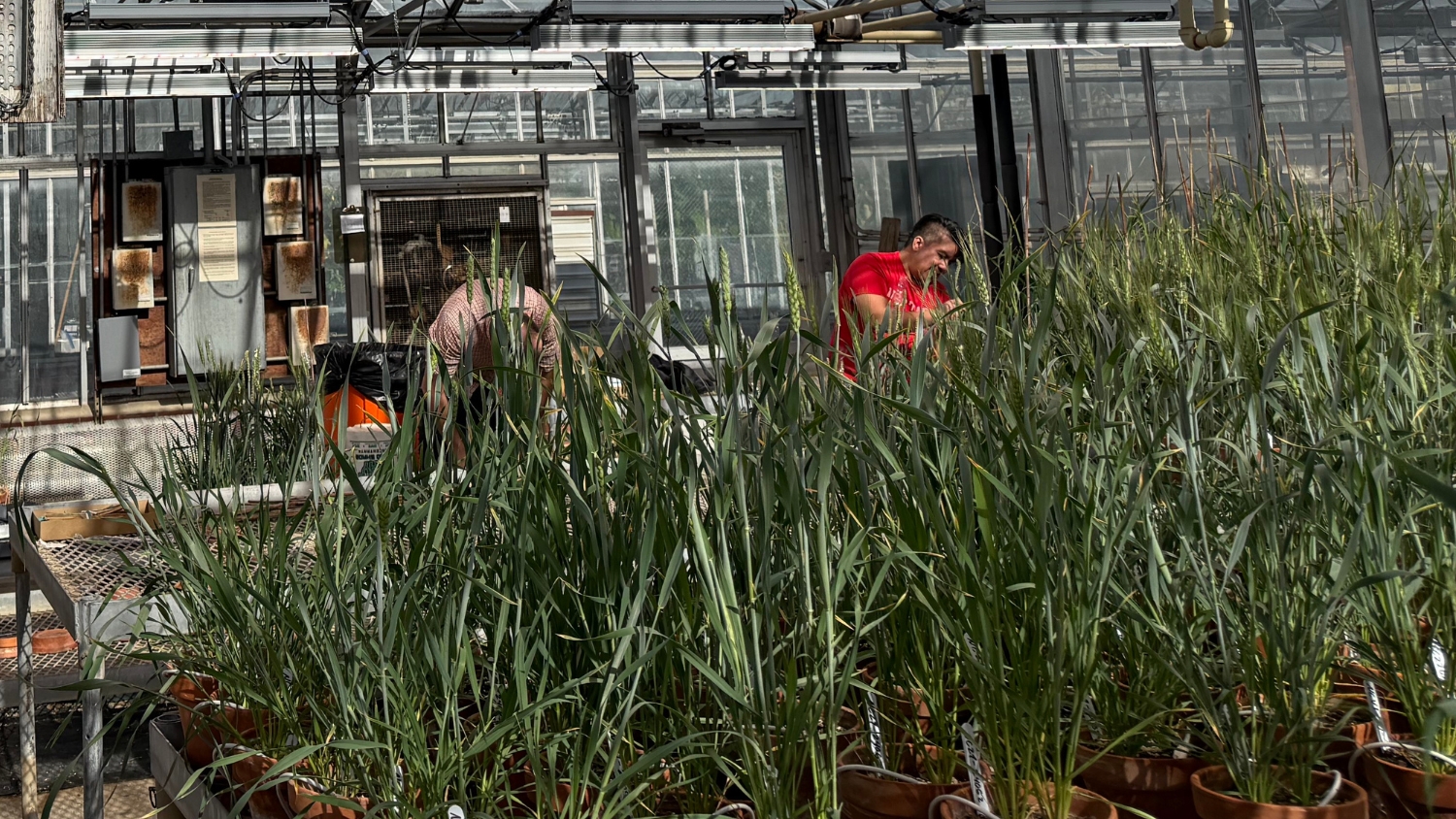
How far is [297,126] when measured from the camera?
10.4 meters

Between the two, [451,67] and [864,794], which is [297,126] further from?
[864,794]

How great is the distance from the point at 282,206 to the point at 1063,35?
5.87 metres

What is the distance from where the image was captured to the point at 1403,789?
92cm

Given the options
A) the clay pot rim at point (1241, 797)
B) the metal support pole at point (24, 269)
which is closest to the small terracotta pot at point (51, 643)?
the clay pot rim at point (1241, 797)

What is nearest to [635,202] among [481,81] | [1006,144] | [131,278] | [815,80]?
[815,80]

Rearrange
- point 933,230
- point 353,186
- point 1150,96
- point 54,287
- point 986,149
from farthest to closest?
point 353,186, point 54,287, point 1150,96, point 986,149, point 933,230

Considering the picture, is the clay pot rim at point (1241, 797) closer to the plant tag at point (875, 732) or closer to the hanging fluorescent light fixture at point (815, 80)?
the plant tag at point (875, 732)

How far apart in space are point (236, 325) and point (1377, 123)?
7143 mm

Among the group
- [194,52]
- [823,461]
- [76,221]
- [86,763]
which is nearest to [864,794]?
[823,461]

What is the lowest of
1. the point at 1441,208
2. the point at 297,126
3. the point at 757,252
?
the point at 1441,208

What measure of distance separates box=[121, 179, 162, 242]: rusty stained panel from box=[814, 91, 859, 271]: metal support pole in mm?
5481

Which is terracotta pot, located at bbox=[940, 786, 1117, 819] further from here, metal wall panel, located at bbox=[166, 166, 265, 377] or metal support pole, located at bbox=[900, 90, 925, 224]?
metal support pole, located at bbox=[900, 90, 925, 224]

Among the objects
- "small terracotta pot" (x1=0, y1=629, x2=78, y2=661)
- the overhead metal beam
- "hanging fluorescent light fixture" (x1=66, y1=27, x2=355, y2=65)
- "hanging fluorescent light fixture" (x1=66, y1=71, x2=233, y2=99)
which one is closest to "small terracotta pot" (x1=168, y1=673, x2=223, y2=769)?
"small terracotta pot" (x1=0, y1=629, x2=78, y2=661)

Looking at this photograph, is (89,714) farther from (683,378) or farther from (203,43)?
(203,43)
